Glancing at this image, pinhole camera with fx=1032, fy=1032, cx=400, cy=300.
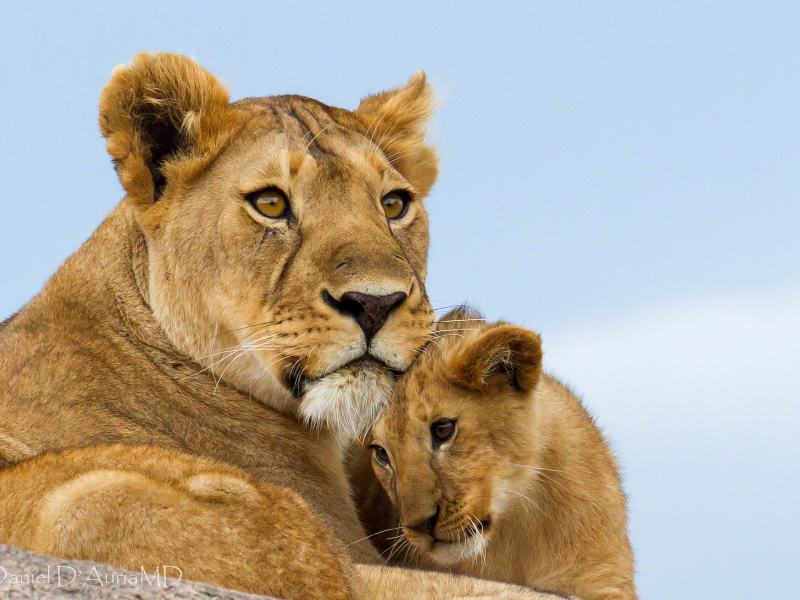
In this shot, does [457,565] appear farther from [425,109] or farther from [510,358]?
[425,109]

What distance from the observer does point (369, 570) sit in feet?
12.9

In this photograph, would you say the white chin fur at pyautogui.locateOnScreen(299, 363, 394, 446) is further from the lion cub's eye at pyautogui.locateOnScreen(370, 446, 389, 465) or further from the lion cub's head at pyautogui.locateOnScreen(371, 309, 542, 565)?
the lion cub's eye at pyautogui.locateOnScreen(370, 446, 389, 465)

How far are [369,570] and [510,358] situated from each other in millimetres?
1226

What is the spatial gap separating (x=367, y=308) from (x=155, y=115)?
55.0 inches

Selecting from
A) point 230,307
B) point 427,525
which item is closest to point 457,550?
point 427,525

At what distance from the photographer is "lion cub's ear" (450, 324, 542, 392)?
4539 millimetres

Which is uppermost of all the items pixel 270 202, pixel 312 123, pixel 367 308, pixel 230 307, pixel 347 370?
pixel 312 123

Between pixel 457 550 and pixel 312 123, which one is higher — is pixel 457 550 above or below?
below

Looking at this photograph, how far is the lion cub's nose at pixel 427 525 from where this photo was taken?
14.3 ft

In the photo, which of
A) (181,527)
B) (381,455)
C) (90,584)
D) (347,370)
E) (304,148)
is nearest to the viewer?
(90,584)

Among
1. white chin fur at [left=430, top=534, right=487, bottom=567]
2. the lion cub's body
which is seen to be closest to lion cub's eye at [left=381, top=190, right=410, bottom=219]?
white chin fur at [left=430, top=534, right=487, bottom=567]

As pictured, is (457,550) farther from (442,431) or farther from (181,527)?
(181,527)

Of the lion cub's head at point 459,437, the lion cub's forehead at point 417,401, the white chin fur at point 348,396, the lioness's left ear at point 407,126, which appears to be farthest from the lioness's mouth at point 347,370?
the lioness's left ear at point 407,126

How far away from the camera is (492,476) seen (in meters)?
4.55
